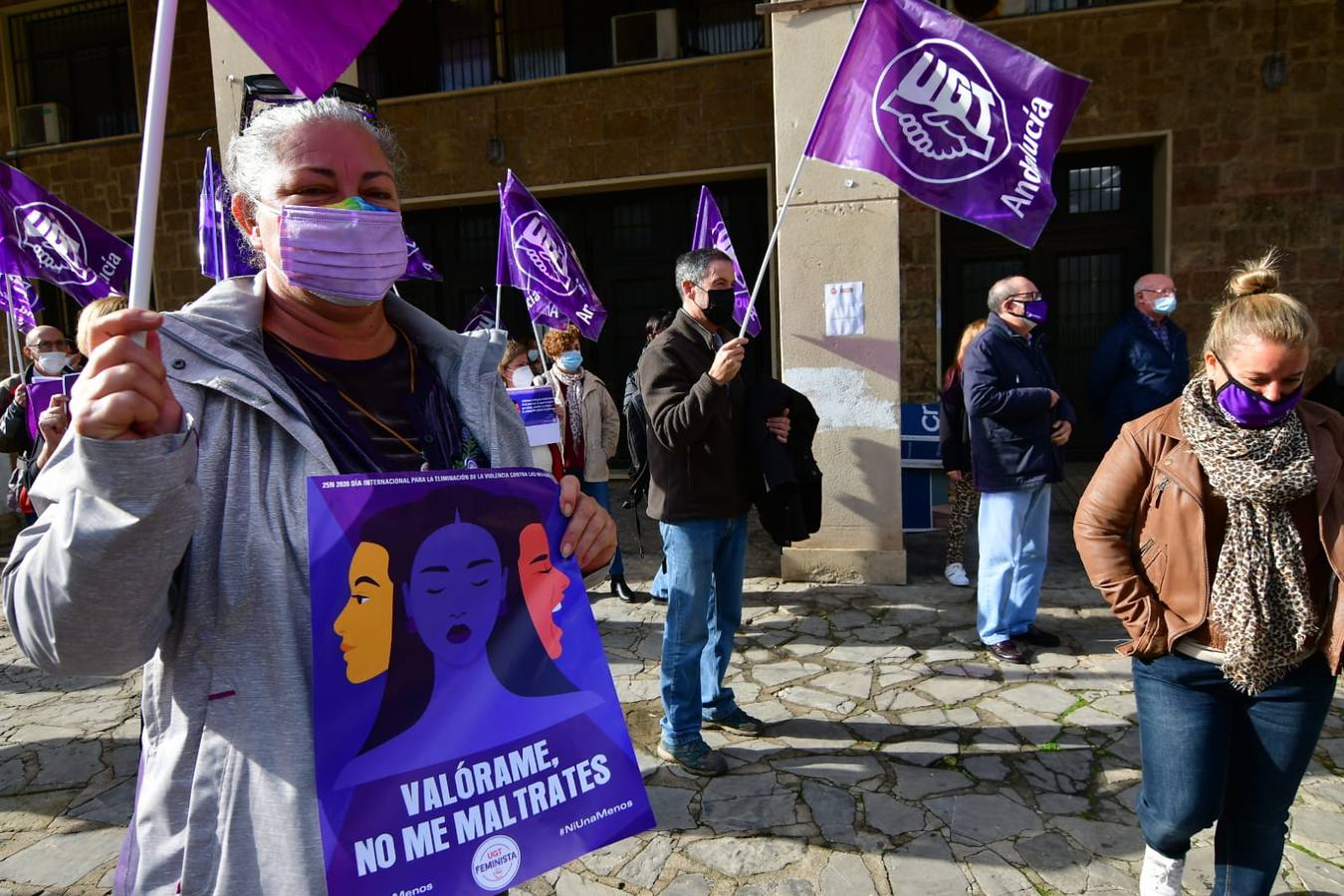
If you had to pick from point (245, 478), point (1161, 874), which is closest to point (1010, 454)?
point (1161, 874)

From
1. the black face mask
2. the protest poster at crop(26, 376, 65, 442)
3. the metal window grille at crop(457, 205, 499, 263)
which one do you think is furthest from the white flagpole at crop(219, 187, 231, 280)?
the metal window grille at crop(457, 205, 499, 263)

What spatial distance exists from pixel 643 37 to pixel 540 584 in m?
11.2

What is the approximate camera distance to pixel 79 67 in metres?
13.2

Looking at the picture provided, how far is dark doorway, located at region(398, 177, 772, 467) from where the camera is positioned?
11375mm

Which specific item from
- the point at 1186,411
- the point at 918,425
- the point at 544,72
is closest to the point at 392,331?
the point at 1186,411

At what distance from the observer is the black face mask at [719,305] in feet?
12.3

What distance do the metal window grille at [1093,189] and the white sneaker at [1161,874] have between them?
9.70m

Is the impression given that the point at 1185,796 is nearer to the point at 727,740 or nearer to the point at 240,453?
the point at 727,740

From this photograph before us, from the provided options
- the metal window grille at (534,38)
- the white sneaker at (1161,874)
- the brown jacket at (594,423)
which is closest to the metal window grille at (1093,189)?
the metal window grille at (534,38)

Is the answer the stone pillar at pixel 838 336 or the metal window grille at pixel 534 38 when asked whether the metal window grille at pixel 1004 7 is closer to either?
the metal window grille at pixel 534 38

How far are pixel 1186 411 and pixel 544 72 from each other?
10.9m

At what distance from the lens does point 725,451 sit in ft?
12.2

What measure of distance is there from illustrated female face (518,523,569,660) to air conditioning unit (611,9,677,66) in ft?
35.7

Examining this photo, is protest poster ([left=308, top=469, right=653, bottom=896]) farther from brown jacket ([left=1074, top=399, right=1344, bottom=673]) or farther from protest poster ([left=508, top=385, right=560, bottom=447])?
protest poster ([left=508, top=385, right=560, bottom=447])
